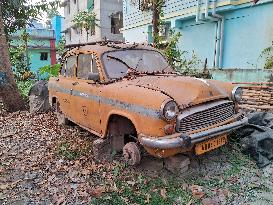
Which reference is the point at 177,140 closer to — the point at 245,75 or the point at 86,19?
the point at 245,75

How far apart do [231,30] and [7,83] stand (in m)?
8.40

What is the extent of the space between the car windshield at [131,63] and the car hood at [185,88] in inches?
18.0

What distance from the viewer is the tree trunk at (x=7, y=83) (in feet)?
28.6

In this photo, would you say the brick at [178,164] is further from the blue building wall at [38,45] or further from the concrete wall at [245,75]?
the blue building wall at [38,45]

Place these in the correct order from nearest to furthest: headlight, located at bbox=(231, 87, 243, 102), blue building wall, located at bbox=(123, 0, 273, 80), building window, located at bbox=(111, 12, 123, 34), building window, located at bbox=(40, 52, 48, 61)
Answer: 1. headlight, located at bbox=(231, 87, 243, 102)
2. blue building wall, located at bbox=(123, 0, 273, 80)
3. building window, located at bbox=(111, 12, 123, 34)
4. building window, located at bbox=(40, 52, 48, 61)

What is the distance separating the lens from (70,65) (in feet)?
21.1

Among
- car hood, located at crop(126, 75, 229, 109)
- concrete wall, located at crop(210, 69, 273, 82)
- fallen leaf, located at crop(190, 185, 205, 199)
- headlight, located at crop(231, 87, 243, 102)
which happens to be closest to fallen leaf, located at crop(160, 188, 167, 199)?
fallen leaf, located at crop(190, 185, 205, 199)

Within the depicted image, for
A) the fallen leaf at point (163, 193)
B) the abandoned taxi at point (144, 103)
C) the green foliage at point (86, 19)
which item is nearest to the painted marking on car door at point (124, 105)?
the abandoned taxi at point (144, 103)

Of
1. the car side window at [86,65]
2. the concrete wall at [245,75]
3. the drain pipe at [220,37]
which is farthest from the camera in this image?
the drain pipe at [220,37]

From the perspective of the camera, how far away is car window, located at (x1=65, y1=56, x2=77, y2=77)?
620cm

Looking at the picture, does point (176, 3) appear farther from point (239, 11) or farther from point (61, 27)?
point (61, 27)

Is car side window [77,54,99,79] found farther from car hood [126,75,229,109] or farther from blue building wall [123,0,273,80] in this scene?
blue building wall [123,0,273,80]

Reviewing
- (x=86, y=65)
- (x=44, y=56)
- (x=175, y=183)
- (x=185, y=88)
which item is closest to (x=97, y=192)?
(x=175, y=183)

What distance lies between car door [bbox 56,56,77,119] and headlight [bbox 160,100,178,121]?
2.90 m
